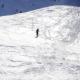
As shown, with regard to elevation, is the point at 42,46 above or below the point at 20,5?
below

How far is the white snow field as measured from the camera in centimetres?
684

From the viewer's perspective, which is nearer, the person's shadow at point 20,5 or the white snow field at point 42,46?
the white snow field at point 42,46

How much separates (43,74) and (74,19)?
6.86 meters

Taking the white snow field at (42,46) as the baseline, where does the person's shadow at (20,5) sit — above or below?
above

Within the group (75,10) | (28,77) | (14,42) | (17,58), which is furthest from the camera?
(75,10)

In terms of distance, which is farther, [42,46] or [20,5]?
[20,5]

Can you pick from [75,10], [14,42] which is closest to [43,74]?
[14,42]

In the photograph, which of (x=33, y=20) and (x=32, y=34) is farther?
(x=33, y=20)

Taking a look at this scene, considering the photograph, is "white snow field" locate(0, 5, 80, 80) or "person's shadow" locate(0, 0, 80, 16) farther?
"person's shadow" locate(0, 0, 80, 16)

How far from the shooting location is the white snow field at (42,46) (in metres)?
6.84

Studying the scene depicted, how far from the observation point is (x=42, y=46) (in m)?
9.42

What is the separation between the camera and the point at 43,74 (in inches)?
263

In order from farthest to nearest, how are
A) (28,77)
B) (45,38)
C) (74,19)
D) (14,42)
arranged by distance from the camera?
(74,19)
(45,38)
(14,42)
(28,77)

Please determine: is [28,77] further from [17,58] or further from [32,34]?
[32,34]
